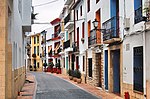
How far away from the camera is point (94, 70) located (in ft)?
82.9

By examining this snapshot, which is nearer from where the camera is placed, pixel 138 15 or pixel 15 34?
pixel 138 15

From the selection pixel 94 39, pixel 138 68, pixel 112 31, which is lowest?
pixel 138 68

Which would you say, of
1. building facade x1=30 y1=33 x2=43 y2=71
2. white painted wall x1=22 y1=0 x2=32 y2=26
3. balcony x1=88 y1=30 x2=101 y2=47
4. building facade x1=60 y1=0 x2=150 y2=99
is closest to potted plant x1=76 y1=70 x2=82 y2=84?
building facade x1=60 y1=0 x2=150 y2=99

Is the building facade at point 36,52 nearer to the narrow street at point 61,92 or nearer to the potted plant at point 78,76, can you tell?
the potted plant at point 78,76

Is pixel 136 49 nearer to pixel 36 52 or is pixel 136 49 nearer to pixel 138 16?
pixel 138 16

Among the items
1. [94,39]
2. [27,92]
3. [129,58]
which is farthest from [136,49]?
[94,39]

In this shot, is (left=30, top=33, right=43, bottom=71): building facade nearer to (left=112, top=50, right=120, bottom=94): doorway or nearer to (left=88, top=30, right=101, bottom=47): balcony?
(left=88, top=30, right=101, bottom=47): balcony

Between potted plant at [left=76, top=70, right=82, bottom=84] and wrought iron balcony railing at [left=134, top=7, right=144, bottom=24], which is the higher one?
wrought iron balcony railing at [left=134, top=7, right=144, bottom=24]

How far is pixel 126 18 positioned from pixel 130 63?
2052 mm

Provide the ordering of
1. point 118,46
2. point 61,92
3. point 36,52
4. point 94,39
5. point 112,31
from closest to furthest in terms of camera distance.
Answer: point 118,46 → point 112,31 → point 61,92 → point 94,39 → point 36,52

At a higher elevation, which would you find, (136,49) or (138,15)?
(138,15)

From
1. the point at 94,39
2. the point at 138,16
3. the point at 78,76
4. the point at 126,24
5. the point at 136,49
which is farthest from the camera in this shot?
the point at 78,76

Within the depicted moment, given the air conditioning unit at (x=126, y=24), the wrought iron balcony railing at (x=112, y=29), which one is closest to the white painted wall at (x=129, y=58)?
the air conditioning unit at (x=126, y=24)

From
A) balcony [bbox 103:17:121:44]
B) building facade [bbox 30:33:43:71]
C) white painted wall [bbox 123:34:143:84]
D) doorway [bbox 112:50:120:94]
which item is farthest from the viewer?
building facade [bbox 30:33:43:71]
